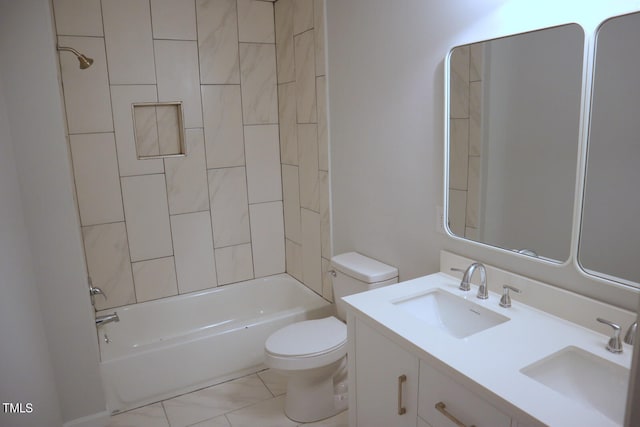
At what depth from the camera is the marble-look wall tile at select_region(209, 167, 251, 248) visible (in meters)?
3.35

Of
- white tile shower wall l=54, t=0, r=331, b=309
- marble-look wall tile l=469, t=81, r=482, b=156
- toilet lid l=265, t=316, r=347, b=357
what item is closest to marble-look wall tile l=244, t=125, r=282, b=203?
white tile shower wall l=54, t=0, r=331, b=309

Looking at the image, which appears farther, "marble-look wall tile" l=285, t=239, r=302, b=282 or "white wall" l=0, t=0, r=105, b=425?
"marble-look wall tile" l=285, t=239, r=302, b=282

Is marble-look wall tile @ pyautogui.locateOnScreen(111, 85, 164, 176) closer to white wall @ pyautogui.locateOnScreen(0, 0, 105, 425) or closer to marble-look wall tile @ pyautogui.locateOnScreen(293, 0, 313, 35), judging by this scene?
white wall @ pyautogui.locateOnScreen(0, 0, 105, 425)

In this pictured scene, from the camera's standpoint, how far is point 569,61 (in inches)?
57.1

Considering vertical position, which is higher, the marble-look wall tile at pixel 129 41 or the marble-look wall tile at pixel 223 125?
the marble-look wall tile at pixel 129 41

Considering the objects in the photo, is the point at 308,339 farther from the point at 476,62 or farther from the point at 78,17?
the point at 78,17

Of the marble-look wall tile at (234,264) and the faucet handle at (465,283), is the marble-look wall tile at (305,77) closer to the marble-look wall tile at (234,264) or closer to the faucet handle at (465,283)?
the marble-look wall tile at (234,264)

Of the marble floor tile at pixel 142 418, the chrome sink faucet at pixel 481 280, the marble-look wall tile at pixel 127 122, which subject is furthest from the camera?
the marble-look wall tile at pixel 127 122

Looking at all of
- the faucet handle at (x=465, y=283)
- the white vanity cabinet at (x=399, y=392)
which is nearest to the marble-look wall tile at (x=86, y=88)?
the white vanity cabinet at (x=399, y=392)

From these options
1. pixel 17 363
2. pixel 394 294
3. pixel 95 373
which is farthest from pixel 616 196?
pixel 95 373

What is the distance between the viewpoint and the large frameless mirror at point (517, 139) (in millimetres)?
1489

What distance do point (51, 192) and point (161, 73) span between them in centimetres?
125

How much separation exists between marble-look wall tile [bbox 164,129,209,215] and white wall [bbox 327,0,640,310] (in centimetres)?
104

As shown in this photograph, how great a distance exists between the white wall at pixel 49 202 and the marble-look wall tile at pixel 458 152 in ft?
6.02
